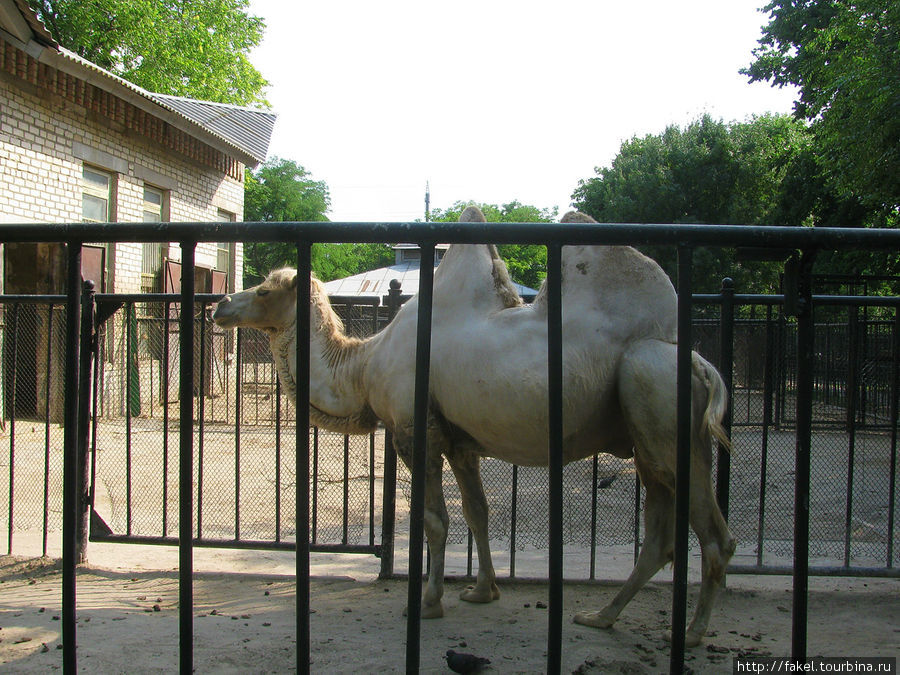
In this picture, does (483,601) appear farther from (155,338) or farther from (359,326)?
(155,338)

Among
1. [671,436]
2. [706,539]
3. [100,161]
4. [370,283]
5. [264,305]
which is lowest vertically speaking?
[706,539]

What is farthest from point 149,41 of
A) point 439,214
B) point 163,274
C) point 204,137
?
point 439,214

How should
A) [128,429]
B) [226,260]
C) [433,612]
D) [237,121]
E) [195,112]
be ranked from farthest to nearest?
[226,260]
[237,121]
[195,112]
[128,429]
[433,612]

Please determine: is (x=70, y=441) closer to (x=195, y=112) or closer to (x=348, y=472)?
(x=348, y=472)

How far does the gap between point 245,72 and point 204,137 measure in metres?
14.1

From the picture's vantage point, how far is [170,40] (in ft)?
77.8

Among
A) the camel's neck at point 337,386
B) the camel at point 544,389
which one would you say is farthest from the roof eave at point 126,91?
the camel at point 544,389

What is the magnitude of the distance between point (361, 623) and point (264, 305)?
2.01 meters

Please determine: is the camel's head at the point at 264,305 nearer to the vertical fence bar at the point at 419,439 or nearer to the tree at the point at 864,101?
the vertical fence bar at the point at 419,439

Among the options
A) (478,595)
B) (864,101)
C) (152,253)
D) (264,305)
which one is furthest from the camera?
(152,253)

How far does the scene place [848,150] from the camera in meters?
11.3

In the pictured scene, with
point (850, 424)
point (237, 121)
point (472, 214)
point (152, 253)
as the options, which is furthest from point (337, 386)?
point (237, 121)

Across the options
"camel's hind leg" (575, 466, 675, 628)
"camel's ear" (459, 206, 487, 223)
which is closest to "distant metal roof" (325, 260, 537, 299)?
"camel's ear" (459, 206, 487, 223)

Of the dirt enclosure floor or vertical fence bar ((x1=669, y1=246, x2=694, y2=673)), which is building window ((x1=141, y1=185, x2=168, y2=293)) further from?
vertical fence bar ((x1=669, y1=246, x2=694, y2=673))
